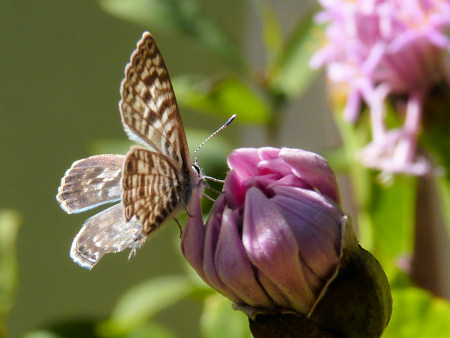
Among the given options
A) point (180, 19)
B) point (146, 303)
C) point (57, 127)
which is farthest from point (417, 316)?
point (57, 127)

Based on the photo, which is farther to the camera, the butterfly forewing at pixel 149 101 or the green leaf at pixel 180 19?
the green leaf at pixel 180 19

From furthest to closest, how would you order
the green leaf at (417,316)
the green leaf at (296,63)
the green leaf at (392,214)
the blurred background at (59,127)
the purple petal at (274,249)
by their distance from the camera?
1. the blurred background at (59,127)
2. the green leaf at (296,63)
3. the green leaf at (392,214)
4. the green leaf at (417,316)
5. the purple petal at (274,249)

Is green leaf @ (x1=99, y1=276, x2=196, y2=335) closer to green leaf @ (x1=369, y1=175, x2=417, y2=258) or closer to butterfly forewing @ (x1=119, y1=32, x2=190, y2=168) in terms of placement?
green leaf @ (x1=369, y1=175, x2=417, y2=258)

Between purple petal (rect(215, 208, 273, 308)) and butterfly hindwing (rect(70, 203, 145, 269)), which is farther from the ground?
purple petal (rect(215, 208, 273, 308))

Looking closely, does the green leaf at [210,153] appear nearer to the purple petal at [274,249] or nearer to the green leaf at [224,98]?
→ the green leaf at [224,98]

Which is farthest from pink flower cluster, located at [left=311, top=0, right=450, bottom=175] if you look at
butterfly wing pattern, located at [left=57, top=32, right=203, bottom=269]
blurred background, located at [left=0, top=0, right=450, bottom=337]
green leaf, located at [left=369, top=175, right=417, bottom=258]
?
blurred background, located at [left=0, top=0, right=450, bottom=337]

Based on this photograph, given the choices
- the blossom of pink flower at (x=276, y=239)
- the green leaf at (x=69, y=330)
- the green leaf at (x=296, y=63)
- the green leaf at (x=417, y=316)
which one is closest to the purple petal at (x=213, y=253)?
the blossom of pink flower at (x=276, y=239)

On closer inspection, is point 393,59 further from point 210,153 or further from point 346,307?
point 346,307

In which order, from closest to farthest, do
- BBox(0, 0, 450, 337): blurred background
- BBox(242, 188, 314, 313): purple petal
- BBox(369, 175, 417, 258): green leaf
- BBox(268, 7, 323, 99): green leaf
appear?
BBox(242, 188, 314, 313): purple petal → BBox(369, 175, 417, 258): green leaf → BBox(268, 7, 323, 99): green leaf → BBox(0, 0, 450, 337): blurred background
